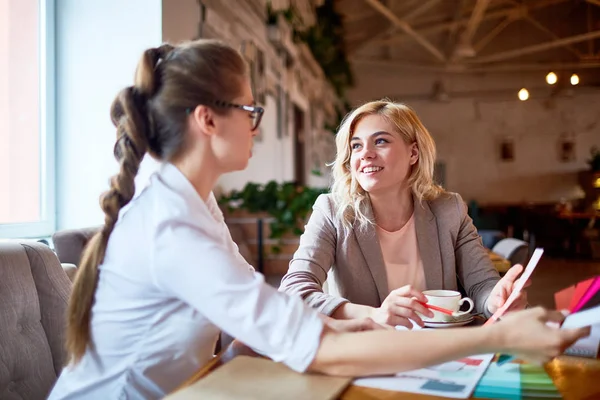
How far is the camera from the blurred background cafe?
2.74 m

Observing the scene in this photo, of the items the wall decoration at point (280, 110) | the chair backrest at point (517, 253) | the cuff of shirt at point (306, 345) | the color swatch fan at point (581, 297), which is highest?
the wall decoration at point (280, 110)

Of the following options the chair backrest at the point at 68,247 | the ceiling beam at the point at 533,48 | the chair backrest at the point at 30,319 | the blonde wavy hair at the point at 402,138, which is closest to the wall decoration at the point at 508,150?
the ceiling beam at the point at 533,48

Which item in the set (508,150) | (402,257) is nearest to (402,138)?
(402,257)

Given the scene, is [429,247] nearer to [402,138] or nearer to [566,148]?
[402,138]

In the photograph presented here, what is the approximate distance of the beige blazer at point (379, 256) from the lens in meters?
1.74

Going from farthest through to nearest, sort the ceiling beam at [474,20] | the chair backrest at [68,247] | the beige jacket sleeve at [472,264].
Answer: the ceiling beam at [474,20]
the chair backrest at [68,247]
the beige jacket sleeve at [472,264]

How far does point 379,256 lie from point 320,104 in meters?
9.24

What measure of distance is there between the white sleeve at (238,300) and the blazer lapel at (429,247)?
3.24 feet

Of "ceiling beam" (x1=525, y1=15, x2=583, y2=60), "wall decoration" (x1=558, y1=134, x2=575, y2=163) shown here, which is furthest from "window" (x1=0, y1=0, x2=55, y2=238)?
"wall decoration" (x1=558, y1=134, x2=575, y2=163)

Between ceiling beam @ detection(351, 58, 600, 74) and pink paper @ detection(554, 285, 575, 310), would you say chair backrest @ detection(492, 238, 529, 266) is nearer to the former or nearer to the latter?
pink paper @ detection(554, 285, 575, 310)

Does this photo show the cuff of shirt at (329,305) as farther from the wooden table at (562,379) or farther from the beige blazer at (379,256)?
the wooden table at (562,379)

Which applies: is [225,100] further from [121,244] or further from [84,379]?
[84,379]

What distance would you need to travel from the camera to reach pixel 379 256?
5.81 feet

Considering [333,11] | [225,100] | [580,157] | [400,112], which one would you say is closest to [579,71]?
[580,157]
